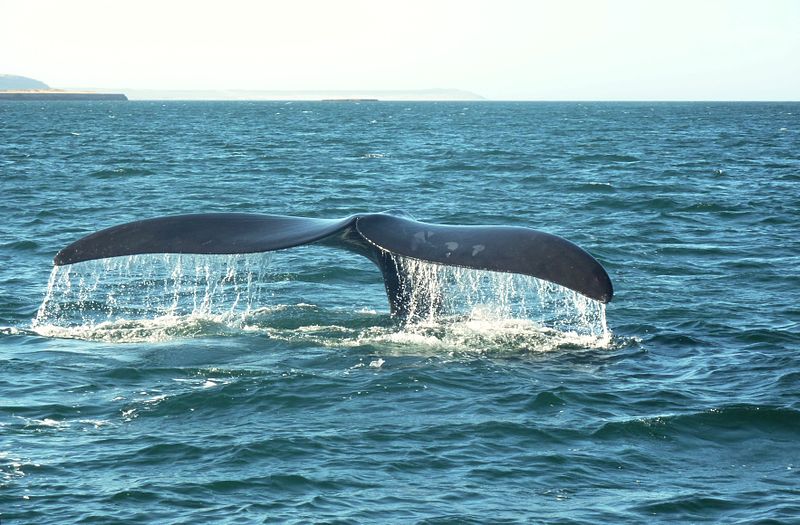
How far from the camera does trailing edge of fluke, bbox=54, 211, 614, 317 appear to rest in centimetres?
765

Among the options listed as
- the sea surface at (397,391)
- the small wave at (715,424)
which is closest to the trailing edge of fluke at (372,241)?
the sea surface at (397,391)

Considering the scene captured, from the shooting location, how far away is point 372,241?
835cm

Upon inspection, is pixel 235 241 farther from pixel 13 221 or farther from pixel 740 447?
pixel 13 221

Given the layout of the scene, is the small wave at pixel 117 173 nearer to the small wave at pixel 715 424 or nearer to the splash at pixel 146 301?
the splash at pixel 146 301

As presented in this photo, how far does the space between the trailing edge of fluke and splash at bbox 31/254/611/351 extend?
31 cm

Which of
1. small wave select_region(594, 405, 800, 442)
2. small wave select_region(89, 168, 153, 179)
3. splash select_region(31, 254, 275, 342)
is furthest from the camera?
small wave select_region(89, 168, 153, 179)

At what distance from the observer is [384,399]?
8.41m

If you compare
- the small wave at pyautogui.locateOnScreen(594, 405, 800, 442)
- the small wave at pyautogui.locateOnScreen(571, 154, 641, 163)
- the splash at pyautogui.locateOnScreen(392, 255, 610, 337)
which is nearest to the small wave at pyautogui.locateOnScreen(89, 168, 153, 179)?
the small wave at pyautogui.locateOnScreen(571, 154, 641, 163)

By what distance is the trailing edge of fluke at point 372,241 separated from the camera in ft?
25.1

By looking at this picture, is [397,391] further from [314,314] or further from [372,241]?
[314,314]

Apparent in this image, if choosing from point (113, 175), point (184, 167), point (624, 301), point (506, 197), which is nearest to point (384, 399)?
point (624, 301)

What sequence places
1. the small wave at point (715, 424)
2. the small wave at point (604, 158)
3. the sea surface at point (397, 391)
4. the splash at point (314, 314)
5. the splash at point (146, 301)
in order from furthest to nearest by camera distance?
1. the small wave at point (604, 158)
2. the splash at point (146, 301)
3. the splash at point (314, 314)
4. the small wave at point (715, 424)
5. the sea surface at point (397, 391)

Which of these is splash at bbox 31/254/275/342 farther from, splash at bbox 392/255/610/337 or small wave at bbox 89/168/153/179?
small wave at bbox 89/168/153/179

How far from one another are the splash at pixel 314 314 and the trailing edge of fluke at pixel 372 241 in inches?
12.2
